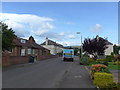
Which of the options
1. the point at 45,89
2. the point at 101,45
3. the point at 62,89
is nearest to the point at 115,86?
the point at 62,89

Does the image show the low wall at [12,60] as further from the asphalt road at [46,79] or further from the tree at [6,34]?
the asphalt road at [46,79]

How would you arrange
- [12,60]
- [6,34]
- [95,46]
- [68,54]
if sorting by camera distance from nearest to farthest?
[6,34]
[12,60]
[95,46]
[68,54]

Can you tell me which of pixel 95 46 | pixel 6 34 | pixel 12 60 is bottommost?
pixel 12 60

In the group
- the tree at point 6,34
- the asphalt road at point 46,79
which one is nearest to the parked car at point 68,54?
the tree at point 6,34

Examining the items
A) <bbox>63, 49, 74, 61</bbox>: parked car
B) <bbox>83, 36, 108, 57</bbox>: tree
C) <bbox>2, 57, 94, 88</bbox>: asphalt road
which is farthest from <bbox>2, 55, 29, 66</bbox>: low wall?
<bbox>83, 36, 108, 57</bbox>: tree

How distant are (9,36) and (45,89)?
16620 mm

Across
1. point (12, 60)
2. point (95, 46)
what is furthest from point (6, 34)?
point (95, 46)

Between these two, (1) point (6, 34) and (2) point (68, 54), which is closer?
(1) point (6, 34)

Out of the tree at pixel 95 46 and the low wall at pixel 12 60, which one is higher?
the tree at pixel 95 46

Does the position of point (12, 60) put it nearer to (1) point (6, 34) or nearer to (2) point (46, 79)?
(1) point (6, 34)

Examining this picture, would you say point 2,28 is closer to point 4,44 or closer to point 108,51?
point 4,44

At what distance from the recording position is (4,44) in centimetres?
2269

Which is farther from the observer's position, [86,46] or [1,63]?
[86,46]

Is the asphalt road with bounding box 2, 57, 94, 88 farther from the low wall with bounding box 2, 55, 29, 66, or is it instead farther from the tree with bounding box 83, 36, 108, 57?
the tree with bounding box 83, 36, 108, 57
